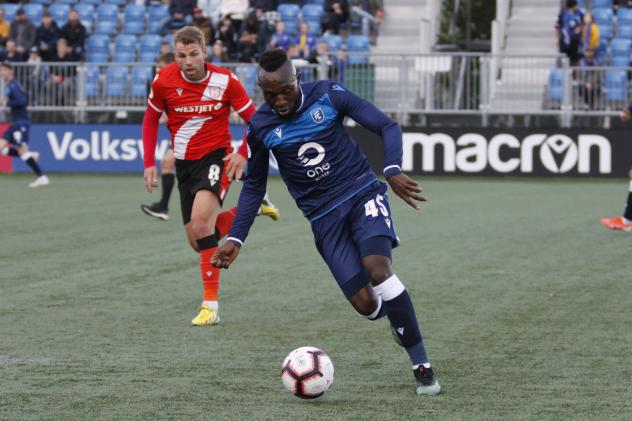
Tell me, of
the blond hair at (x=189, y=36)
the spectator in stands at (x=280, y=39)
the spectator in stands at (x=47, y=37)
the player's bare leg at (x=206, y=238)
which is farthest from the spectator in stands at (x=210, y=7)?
the blond hair at (x=189, y=36)

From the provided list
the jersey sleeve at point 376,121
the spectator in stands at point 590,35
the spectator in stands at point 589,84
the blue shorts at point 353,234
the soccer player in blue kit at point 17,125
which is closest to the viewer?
the jersey sleeve at point 376,121

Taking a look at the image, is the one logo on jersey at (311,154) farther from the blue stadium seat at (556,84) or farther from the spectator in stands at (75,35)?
the spectator in stands at (75,35)

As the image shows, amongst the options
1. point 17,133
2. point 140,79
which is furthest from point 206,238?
point 140,79

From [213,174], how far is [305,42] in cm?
1709

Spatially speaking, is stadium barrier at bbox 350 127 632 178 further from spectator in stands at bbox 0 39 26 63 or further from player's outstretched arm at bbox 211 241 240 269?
player's outstretched arm at bbox 211 241 240 269

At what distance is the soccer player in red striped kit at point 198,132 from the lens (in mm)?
9477

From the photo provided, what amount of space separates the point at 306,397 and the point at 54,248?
7699mm

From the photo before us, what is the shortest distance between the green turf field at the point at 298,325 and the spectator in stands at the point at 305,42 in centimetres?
1023

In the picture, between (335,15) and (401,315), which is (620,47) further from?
(401,315)

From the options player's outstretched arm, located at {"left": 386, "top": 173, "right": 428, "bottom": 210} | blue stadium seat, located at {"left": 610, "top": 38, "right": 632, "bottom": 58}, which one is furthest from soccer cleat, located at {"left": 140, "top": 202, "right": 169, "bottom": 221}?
blue stadium seat, located at {"left": 610, "top": 38, "right": 632, "bottom": 58}

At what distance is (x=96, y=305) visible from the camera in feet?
31.8

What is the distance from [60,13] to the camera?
31.2 metres

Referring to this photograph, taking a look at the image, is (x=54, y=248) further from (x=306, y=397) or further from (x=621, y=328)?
(x=306, y=397)

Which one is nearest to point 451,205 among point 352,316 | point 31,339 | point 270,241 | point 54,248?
point 270,241
